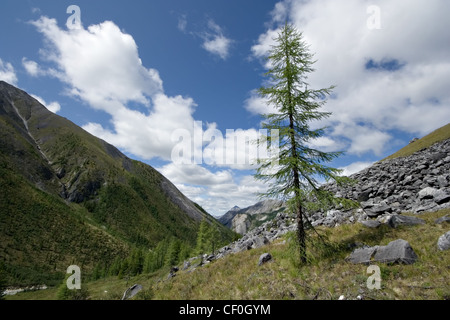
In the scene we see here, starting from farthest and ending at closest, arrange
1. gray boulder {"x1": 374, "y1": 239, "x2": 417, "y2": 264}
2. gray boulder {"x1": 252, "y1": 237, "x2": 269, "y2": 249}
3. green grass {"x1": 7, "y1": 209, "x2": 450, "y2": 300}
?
gray boulder {"x1": 252, "y1": 237, "x2": 269, "y2": 249}, gray boulder {"x1": 374, "y1": 239, "x2": 417, "y2": 264}, green grass {"x1": 7, "y1": 209, "x2": 450, "y2": 300}

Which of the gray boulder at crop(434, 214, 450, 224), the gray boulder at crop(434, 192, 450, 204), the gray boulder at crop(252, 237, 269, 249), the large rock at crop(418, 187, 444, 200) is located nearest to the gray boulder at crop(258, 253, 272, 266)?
the gray boulder at crop(252, 237, 269, 249)

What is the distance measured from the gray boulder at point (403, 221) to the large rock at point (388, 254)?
11.7 feet

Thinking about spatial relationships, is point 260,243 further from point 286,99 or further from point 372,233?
point 286,99

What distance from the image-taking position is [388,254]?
880cm

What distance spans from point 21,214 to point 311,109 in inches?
6986

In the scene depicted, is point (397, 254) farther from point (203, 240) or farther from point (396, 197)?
point (203, 240)

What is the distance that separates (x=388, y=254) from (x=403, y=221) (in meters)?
4.42

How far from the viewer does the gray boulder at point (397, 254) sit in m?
8.22

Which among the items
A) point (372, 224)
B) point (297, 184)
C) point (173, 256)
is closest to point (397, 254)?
point (297, 184)

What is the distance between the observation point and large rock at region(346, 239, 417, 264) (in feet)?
27.2

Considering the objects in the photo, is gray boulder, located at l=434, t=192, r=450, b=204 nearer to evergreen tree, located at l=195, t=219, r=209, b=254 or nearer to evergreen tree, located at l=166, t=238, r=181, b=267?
evergreen tree, located at l=195, t=219, r=209, b=254

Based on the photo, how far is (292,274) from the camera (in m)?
9.97
